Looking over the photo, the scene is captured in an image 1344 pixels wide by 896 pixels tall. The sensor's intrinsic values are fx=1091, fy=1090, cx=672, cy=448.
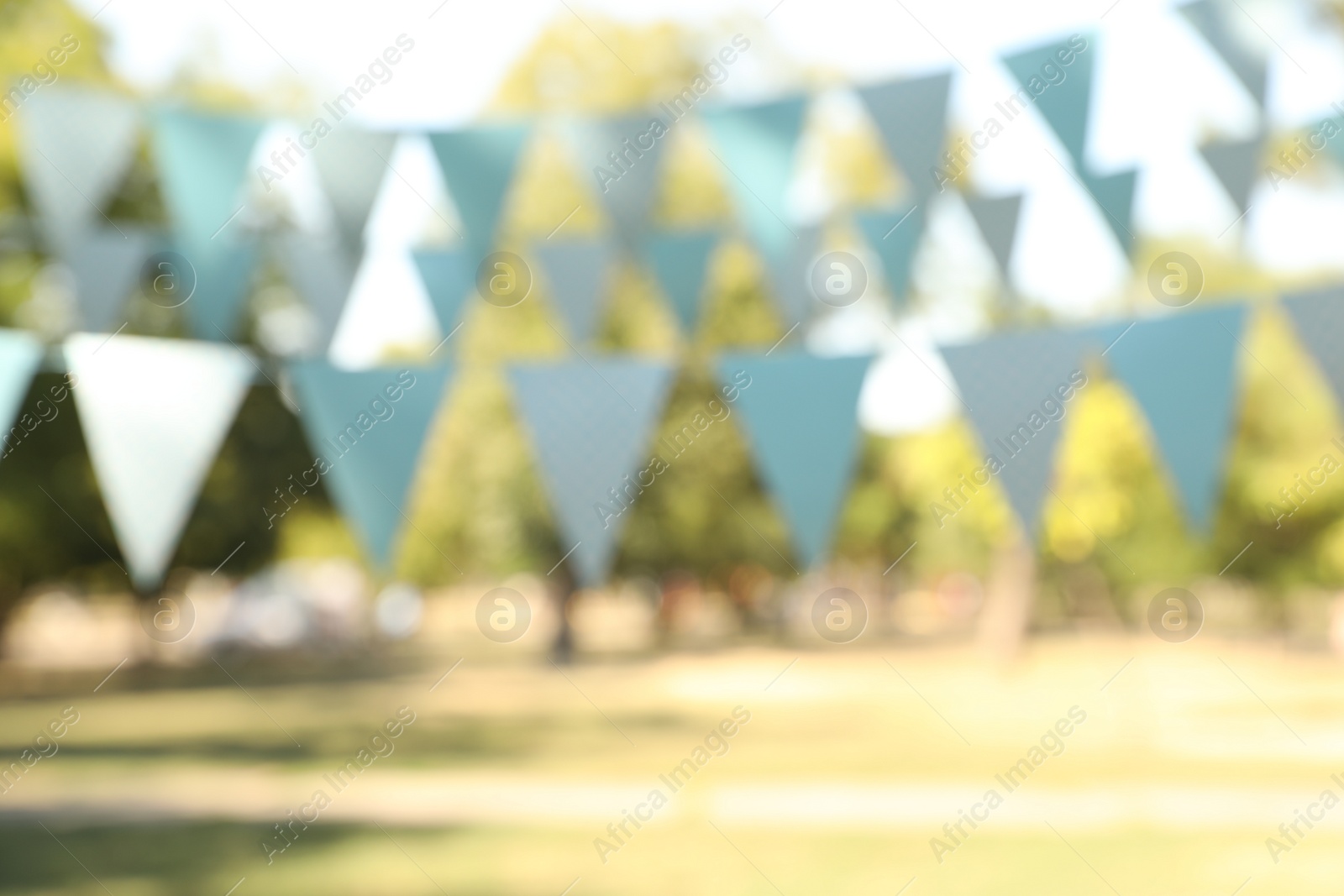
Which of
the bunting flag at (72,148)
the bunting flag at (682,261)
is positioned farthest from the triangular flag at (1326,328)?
the bunting flag at (72,148)

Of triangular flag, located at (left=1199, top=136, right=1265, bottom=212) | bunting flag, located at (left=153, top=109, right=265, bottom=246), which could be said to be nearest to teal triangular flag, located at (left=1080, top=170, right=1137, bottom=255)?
triangular flag, located at (left=1199, top=136, right=1265, bottom=212)

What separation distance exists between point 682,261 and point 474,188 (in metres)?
1.58

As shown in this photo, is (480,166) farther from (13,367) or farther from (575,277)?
(13,367)

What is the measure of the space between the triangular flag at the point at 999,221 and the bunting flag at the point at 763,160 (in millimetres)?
1271

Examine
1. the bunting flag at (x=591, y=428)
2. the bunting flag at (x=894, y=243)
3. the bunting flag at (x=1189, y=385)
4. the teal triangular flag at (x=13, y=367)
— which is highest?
the bunting flag at (x=894, y=243)

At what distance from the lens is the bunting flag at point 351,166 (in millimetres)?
7020

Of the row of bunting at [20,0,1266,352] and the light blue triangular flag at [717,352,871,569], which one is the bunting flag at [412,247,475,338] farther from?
the light blue triangular flag at [717,352,871,569]

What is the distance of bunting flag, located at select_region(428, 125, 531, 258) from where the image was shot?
705 centimetres

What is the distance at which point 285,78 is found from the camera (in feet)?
60.8

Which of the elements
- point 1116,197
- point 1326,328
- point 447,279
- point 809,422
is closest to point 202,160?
point 447,279

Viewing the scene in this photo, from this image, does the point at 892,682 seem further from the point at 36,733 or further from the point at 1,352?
the point at 1,352

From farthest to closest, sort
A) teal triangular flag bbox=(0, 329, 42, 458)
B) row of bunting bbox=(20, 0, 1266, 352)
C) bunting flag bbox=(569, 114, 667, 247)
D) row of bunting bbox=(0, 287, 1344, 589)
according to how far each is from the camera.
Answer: bunting flag bbox=(569, 114, 667, 247) → row of bunting bbox=(20, 0, 1266, 352) → row of bunting bbox=(0, 287, 1344, 589) → teal triangular flag bbox=(0, 329, 42, 458)

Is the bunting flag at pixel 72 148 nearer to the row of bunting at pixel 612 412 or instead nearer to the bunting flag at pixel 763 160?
the row of bunting at pixel 612 412

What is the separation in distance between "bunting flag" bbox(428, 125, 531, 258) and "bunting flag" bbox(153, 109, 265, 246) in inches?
45.8
